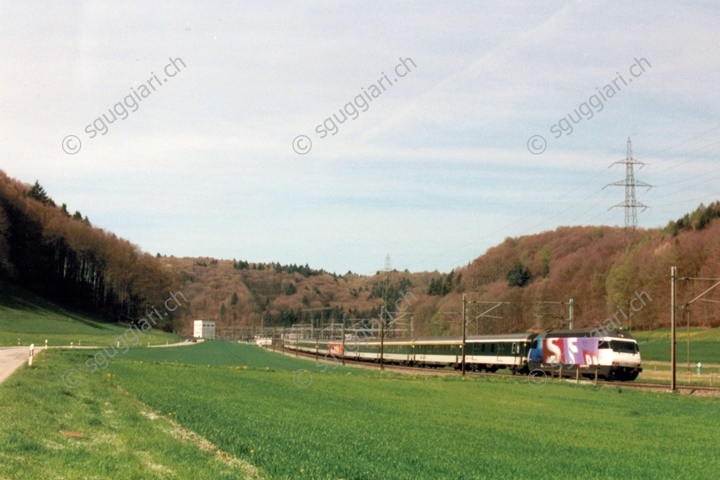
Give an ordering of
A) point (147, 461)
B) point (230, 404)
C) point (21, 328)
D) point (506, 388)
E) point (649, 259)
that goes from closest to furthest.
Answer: point (147, 461), point (230, 404), point (506, 388), point (649, 259), point (21, 328)

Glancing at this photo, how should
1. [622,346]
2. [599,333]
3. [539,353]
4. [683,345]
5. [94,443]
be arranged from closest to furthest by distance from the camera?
[94,443]
[622,346]
[599,333]
[539,353]
[683,345]

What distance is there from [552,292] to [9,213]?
3817 inches

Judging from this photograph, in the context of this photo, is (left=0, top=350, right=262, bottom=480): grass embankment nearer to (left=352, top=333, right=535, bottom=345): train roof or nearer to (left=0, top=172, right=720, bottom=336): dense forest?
(left=0, top=172, right=720, bottom=336): dense forest

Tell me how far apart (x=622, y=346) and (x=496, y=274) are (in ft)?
238

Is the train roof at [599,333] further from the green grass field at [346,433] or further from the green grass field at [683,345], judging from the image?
the green grass field at [683,345]

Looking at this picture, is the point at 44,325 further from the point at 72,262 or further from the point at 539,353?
the point at 539,353

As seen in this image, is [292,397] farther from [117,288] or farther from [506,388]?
[117,288]

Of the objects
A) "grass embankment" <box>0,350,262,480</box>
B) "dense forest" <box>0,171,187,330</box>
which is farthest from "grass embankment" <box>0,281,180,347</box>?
"grass embankment" <box>0,350,262,480</box>

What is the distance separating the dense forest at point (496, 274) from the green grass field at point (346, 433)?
30.6 meters

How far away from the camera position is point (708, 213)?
371 feet

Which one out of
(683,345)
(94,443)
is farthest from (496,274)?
(94,443)

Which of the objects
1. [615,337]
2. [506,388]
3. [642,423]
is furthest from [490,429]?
[615,337]

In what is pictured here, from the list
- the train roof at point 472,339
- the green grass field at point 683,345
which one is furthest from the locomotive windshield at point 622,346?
the green grass field at point 683,345

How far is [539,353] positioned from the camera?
200 ft
